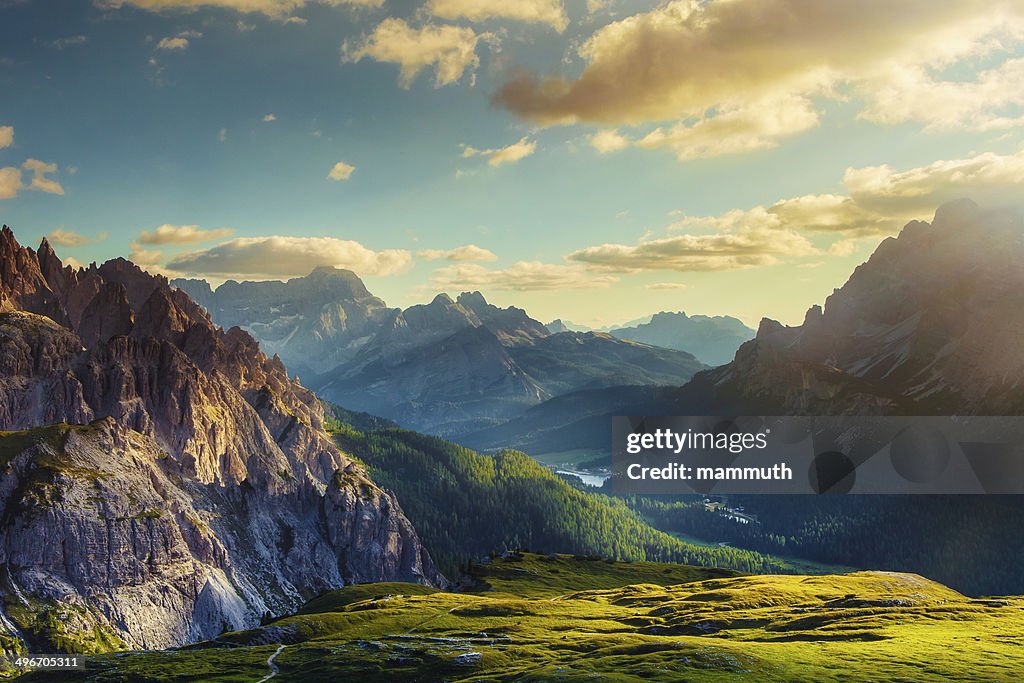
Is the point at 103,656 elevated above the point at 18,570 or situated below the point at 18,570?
below

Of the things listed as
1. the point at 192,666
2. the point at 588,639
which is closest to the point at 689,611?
the point at 588,639

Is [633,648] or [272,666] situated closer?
[633,648]

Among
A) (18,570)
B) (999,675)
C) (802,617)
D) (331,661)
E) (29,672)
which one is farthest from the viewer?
Answer: (18,570)

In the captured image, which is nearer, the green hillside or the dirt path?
the green hillside

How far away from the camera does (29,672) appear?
537 ft

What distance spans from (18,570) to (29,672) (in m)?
40.3

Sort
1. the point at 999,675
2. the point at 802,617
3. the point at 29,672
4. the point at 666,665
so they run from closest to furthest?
the point at 999,675
the point at 666,665
the point at 29,672
the point at 802,617

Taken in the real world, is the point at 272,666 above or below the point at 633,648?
below

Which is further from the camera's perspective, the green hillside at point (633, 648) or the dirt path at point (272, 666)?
the dirt path at point (272, 666)

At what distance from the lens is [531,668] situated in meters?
133

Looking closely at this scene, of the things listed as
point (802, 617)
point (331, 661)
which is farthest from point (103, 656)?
point (802, 617)

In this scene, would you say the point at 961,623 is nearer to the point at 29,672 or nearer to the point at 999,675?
the point at 999,675

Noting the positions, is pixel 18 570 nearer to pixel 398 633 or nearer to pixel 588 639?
pixel 398 633

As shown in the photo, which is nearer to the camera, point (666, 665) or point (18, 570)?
point (666, 665)
